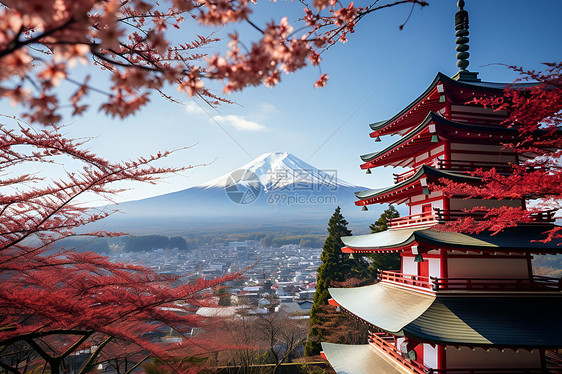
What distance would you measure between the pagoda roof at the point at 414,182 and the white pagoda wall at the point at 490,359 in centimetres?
337

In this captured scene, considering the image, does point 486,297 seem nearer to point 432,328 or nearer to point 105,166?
point 432,328

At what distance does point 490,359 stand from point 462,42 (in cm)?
750

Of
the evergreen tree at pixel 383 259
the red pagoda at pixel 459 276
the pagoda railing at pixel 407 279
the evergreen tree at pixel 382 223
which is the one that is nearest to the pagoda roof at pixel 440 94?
the red pagoda at pixel 459 276

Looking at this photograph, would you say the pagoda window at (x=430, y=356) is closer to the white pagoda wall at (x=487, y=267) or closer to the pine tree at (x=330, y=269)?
the white pagoda wall at (x=487, y=267)

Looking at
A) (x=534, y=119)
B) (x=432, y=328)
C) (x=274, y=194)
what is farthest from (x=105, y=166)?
(x=274, y=194)

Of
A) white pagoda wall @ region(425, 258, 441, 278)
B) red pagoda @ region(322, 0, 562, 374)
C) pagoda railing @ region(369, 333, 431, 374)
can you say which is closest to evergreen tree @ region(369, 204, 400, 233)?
pagoda railing @ region(369, 333, 431, 374)

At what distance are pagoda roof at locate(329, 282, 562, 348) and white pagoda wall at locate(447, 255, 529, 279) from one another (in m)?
0.48

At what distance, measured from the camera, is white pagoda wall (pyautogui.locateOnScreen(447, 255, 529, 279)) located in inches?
259

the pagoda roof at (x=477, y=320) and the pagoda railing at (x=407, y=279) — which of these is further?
the pagoda railing at (x=407, y=279)

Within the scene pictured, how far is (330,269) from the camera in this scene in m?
19.0

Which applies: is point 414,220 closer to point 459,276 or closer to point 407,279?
point 407,279

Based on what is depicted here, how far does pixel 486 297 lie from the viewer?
6.24m

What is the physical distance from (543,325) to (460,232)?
2.02 metres

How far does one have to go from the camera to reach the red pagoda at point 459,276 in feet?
18.2
